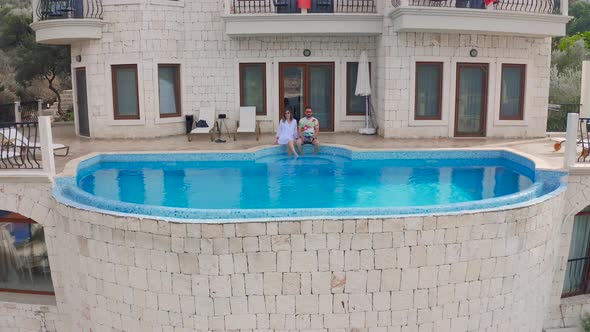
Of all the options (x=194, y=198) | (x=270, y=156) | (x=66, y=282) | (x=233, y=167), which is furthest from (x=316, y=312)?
(x=270, y=156)

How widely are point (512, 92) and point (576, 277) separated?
6.41m

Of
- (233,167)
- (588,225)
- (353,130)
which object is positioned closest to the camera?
(588,225)

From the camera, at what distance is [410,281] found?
820 centimetres

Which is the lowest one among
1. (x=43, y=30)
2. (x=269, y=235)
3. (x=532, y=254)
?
(x=532, y=254)

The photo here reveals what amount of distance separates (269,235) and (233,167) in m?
5.51

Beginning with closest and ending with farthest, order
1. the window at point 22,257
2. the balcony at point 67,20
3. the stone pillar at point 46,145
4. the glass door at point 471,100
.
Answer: the stone pillar at point 46,145 → the window at point 22,257 → the balcony at point 67,20 → the glass door at point 471,100

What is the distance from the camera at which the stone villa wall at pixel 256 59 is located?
15406 mm

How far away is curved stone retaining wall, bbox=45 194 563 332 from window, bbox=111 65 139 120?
8.04 meters

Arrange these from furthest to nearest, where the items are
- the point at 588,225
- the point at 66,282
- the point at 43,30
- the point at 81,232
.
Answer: the point at 43,30 < the point at 588,225 < the point at 66,282 < the point at 81,232

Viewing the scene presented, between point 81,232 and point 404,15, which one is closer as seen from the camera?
point 81,232

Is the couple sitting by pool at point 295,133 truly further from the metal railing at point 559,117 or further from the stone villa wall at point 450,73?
the metal railing at point 559,117

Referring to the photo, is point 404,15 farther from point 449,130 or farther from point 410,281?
point 410,281

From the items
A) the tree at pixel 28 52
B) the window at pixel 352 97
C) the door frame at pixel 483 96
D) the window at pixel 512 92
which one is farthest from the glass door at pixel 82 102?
the window at pixel 512 92

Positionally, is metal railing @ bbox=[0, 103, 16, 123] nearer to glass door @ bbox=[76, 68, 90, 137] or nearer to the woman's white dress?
glass door @ bbox=[76, 68, 90, 137]
